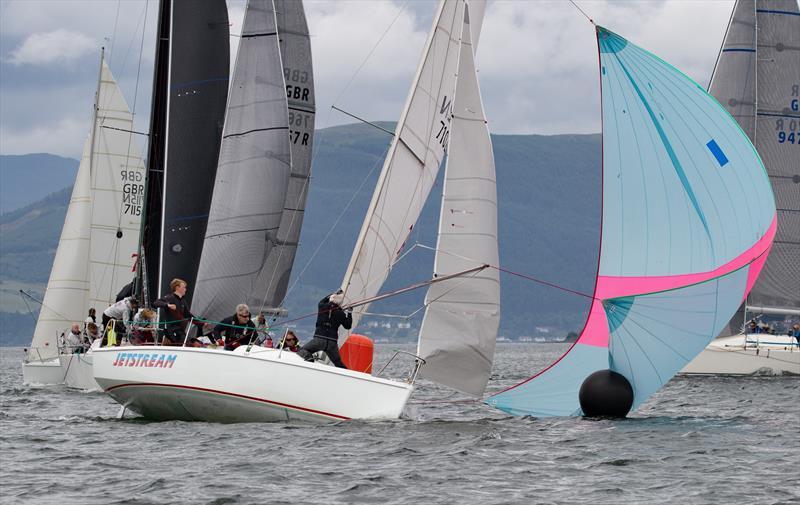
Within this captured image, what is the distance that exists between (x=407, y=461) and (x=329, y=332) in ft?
10.1

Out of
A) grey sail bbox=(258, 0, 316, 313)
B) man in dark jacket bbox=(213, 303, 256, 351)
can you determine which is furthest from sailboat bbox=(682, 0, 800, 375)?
man in dark jacket bbox=(213, 303, 256, 351)

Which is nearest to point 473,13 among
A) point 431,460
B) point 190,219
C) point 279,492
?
point 190,219

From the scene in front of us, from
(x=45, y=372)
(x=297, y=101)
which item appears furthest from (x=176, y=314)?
(x=45, y=372)

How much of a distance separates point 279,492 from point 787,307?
30.0m

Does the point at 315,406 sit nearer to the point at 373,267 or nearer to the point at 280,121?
the point at 373,267

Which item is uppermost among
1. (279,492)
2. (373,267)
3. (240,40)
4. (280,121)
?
(240,40)

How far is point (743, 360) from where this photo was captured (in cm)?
3847

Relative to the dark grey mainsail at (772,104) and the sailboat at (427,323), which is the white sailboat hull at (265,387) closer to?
the sailboat at (427,323)

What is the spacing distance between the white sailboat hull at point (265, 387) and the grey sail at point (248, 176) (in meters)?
3.83

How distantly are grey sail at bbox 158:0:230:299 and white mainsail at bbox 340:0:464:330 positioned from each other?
4.41 metres

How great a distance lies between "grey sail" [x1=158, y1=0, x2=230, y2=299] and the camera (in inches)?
858

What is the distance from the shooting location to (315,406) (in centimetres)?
1708

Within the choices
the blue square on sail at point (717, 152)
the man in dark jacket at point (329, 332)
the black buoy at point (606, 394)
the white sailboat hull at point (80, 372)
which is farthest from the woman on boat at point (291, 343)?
the white sailboat hull at point (80, 372)

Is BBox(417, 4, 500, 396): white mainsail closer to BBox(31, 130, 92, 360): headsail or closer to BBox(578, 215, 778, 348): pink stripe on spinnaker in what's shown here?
BBox(578, 215, 778, 348): pink stripe on spinnaker
